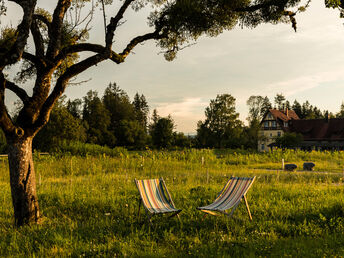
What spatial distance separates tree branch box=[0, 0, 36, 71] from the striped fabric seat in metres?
3.12

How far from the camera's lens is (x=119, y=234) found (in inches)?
197

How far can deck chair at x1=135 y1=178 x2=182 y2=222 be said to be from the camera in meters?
5.70

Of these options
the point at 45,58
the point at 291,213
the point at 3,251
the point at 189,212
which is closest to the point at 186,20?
the point at 45,58

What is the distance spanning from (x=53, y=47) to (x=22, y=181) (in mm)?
2728

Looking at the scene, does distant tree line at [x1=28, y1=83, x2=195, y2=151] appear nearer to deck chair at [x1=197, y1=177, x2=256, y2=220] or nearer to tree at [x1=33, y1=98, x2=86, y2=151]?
tree at [x1=33, y1=98, x2=86, y2=151]

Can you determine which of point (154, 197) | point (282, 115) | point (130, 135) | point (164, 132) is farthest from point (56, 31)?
point (282, 115)

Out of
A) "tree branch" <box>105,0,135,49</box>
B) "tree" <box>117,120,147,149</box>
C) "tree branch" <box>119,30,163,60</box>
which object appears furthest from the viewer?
"tree" <box>117,120,147,149</box>

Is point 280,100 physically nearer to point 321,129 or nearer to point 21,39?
point 321,129

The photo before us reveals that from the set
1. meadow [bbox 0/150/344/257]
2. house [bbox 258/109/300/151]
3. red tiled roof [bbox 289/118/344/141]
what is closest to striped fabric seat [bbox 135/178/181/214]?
meadow [bbox 0/150/344/257]

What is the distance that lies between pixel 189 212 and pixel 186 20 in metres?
4.20

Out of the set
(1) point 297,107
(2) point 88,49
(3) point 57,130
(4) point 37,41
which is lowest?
(3) point 57,130

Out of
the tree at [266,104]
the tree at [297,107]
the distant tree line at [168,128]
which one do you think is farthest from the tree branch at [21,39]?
the tree at [297,107]

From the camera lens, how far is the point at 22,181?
19.2 feet

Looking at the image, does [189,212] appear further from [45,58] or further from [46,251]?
[45,58]
